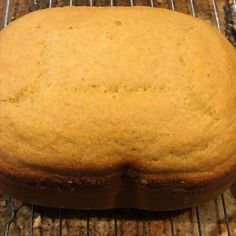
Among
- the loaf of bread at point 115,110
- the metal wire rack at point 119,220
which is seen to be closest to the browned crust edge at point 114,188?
the loaf of bread at point 115,110

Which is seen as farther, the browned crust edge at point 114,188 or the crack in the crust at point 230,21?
the crack in the crust at point 230,21

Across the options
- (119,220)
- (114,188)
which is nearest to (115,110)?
(114,188)

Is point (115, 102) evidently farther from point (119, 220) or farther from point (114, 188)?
point (119, 220)

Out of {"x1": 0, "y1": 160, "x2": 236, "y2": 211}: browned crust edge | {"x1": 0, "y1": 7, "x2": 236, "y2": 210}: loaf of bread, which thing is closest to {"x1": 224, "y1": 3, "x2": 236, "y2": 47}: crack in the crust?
{"x1": 0, "y1": 7, "x2": 236, "y2": 210}: loaf of bread

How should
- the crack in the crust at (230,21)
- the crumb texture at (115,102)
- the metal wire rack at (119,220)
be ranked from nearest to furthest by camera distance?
the crumb texture at (115,102) < the metal wire rack at (119,220) < the crack in the crust at (230,21)

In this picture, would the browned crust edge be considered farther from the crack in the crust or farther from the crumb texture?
the crack in the crust

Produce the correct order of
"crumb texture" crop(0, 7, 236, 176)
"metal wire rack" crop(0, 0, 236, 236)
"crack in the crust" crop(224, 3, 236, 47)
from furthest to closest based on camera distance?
"crack in the crust" crop(224, 3, 236, 47) → "metal wire rack" crop(0, 0, 236, 236) → "crumb texture" crop(0, 7, 236, 176)

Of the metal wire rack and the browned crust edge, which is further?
the metal wire rack

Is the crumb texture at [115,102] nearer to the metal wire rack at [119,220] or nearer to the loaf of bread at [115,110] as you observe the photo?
the loaf of bread at [115,110]
